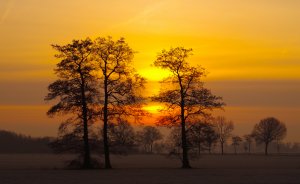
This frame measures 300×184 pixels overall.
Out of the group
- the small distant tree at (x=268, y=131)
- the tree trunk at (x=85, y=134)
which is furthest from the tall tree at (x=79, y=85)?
the small distant tree at (x=268, y=131)

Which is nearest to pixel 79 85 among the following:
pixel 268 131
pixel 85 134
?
pixel 85 134

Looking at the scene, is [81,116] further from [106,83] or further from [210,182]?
[210,182]

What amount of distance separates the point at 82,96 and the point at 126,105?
14.3ft

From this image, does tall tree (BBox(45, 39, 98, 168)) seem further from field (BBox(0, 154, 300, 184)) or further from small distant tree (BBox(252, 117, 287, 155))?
small distant tree (BBox(252, 117, 287, 155))

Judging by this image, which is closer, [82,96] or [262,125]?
[82,96]

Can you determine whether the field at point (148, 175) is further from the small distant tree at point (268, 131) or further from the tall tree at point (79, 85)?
the small distant tree at point (268, 131)

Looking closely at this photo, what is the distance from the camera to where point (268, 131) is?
16562 centimetres

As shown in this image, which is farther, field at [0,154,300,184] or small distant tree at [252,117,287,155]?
small distant tree at [252,117,287,155]

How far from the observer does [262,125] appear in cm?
16925

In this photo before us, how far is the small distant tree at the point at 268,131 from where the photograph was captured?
165m

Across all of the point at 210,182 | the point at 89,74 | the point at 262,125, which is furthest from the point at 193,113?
the point at 262,125

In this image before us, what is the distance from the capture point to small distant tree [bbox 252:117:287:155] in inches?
6486

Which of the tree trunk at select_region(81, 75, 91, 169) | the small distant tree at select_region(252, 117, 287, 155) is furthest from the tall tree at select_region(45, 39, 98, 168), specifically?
the small distant tree at select_region(252, 117, 287, 155)

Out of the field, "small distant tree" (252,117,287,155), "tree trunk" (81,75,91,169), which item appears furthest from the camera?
"small distant tree" (252,117,287,155)
